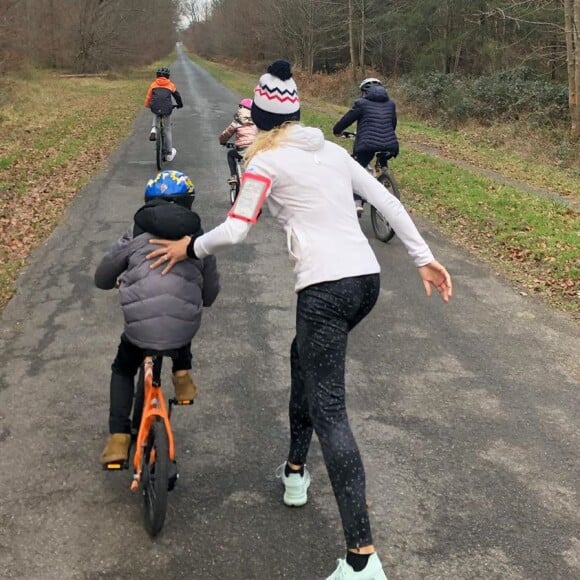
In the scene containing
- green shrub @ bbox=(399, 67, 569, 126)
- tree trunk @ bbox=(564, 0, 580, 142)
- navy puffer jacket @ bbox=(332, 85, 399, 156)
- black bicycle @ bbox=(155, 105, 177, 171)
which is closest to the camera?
navy puffer jacket @ bbox=(332, 85, 399, 156)

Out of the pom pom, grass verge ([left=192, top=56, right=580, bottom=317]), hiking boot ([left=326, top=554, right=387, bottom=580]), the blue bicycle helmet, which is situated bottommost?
grass verge ([left=192, top=56, right=580, bottom=317])

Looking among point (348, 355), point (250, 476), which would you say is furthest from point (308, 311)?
point (348, 355)

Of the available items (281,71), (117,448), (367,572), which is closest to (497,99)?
(281,71)

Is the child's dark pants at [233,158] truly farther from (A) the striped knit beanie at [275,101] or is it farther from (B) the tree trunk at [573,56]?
(B) the tree trunk at [573,56]

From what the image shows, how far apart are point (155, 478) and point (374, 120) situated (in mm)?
6601

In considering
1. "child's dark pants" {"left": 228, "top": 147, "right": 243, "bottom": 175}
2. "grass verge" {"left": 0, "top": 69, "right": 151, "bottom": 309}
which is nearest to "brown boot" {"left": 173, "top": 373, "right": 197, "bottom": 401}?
"grass verge" {"left": 0, "top": 69, "right": 151, "bottom": 309}

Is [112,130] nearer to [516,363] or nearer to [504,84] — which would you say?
[504,84]

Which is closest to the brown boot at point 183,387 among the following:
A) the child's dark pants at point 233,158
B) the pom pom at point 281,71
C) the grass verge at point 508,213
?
the pom pom at point 281,71

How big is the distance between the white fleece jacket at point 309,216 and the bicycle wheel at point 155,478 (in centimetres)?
92

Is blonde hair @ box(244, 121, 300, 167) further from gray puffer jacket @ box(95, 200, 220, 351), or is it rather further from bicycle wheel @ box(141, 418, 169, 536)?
bicycle wheel @ box(141, 418, 169, 536)

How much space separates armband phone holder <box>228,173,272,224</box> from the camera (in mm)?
2840

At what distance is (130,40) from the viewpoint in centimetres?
5559

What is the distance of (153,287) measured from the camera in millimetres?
3215

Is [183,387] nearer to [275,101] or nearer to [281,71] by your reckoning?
[275,101]
